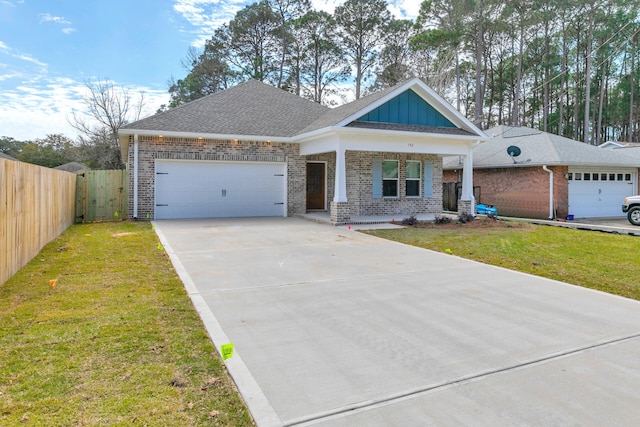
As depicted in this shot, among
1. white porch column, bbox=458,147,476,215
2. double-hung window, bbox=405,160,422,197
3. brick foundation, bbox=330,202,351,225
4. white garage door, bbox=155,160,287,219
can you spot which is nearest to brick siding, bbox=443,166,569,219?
white porch column, bbox=458,147,476,215

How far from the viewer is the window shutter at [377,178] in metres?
16.2

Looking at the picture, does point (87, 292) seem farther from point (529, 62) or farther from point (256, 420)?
point (529, 62)

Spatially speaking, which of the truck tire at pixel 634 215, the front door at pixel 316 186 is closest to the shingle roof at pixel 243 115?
the front door at pixel 316 186

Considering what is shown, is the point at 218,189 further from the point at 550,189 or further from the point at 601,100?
the point at 601,100

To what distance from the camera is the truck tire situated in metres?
14.7

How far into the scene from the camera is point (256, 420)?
263cm

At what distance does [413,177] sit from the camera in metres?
17.0

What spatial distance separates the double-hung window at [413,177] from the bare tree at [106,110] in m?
20.4

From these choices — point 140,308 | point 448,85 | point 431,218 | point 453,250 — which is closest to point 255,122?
point 431,218

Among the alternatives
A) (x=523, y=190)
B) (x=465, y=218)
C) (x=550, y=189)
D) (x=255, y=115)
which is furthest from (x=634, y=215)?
(x=255, y=115)

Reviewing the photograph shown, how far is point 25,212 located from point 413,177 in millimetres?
13212

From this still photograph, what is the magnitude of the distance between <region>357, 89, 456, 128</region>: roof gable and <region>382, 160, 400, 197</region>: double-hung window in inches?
85.5

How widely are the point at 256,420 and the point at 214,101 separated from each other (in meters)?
16.0

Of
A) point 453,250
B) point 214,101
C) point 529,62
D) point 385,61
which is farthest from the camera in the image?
point 529,62
